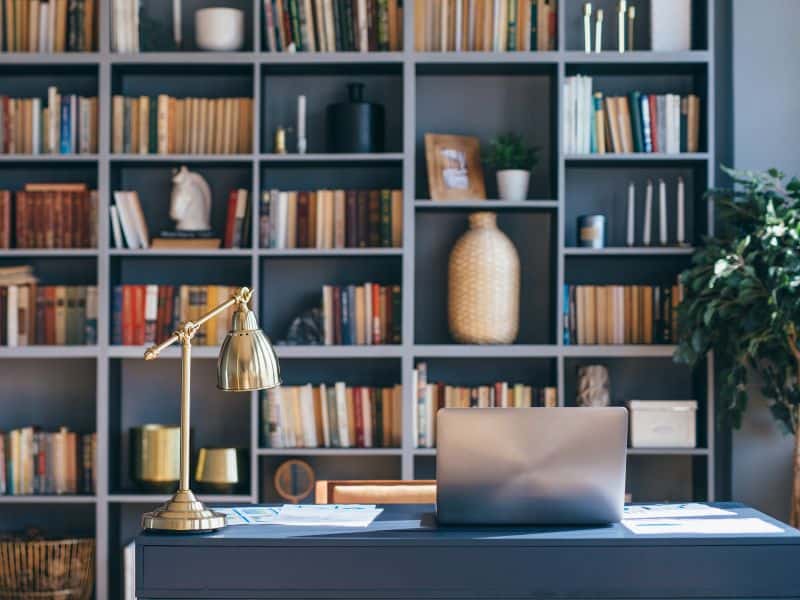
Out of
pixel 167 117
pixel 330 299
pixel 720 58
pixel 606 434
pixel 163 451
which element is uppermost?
pixel 720 58

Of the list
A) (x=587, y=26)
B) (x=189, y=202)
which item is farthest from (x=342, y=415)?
(x=587, y=26)

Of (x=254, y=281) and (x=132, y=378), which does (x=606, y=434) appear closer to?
(x=254, y=281)

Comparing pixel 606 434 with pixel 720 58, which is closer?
pixel 606 434

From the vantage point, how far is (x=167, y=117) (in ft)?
14.2

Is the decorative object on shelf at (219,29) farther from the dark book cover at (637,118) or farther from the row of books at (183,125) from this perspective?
the dark book cover at (637,118)

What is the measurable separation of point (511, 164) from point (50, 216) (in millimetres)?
1902

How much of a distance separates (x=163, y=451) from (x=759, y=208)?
8.20 ft

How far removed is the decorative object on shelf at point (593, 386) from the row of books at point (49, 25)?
2.44 m

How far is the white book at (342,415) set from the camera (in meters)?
4.27

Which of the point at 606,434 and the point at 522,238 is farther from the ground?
the point at 522,238

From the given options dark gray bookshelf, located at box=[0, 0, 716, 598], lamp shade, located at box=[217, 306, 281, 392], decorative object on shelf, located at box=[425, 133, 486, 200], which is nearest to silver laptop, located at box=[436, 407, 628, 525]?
lamp shade, located at box=[217, 306, 281, 392]

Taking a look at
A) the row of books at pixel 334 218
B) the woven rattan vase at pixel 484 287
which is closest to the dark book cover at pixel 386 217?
the row of books at pixel 334 218

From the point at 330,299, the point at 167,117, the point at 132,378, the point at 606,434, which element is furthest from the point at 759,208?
the point at 132,378

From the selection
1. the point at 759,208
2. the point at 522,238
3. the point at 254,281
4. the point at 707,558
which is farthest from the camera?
the point at 522,238
